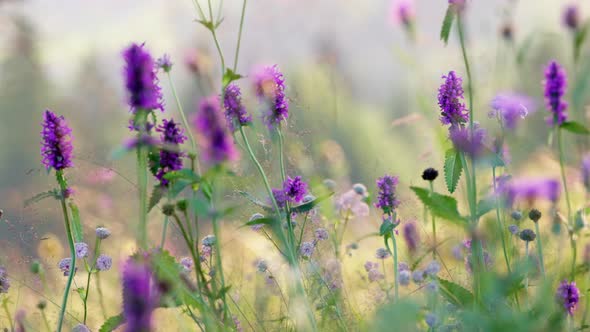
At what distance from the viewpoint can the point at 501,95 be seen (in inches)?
66.9

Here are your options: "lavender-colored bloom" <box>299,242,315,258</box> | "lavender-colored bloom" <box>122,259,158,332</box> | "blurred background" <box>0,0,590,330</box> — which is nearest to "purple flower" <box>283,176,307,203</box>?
"lavender-colored bloom" <box>299,242,315,258</box>

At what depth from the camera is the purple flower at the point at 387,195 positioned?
5.70 ft

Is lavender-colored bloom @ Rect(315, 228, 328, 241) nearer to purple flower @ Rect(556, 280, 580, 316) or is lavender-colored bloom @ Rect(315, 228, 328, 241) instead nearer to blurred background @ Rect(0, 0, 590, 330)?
purple flower @ Rect(556, 280, 580, 316)

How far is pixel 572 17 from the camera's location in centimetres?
167

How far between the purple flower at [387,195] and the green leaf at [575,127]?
0.55m

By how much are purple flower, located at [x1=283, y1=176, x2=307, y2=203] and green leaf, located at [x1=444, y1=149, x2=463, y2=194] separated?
41 cm

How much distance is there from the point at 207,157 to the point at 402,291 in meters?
1.66

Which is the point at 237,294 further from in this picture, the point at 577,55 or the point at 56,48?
the point at 56,48

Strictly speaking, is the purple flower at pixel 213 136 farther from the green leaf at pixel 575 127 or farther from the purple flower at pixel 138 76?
the green leaf at pixel 575 127

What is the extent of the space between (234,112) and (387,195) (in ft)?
1.48

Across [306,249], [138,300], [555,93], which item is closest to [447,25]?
[555,93]

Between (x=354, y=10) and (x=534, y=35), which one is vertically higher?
(x=354, y=10)

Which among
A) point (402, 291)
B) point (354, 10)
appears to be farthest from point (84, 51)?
point (402, 291)

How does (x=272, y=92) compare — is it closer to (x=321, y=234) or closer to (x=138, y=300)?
(x=321, y=234)
